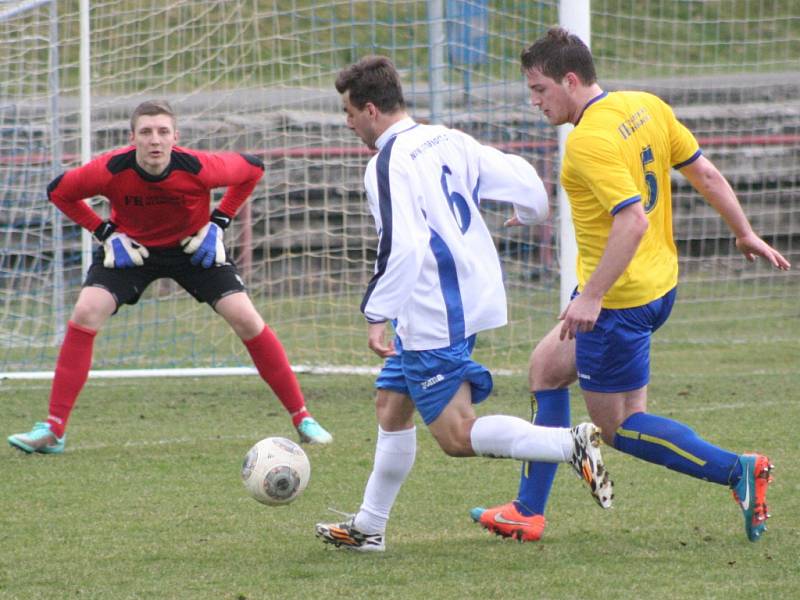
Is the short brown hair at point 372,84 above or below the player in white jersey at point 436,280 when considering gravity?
above

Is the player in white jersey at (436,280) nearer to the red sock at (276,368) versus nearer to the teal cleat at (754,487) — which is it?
the teal cleat at (754,487)

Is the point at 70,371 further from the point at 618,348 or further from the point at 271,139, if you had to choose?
the point at 271,139

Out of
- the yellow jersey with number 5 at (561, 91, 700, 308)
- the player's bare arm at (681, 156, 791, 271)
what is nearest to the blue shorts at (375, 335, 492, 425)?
the yellow jersey with number 5 at (561, 91, 700, 308)

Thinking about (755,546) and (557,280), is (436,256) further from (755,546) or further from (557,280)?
(557,280)

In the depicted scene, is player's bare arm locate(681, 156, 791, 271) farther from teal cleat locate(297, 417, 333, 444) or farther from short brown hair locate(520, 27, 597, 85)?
teal cleat locate(297, 417, 333, 444)

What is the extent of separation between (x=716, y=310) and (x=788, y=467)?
608 cm

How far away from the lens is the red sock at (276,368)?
6773 mm

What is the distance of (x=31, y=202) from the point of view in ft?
33.9

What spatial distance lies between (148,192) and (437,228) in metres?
2.62

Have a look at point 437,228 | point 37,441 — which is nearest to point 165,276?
point 37,441

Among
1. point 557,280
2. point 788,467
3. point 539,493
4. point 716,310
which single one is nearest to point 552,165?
point 557,280

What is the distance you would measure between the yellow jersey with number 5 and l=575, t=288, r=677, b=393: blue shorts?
0.04 m

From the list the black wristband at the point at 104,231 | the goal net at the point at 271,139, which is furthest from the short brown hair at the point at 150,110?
the goal net at the point at 271,139

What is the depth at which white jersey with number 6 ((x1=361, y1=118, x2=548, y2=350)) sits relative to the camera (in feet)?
13.6
